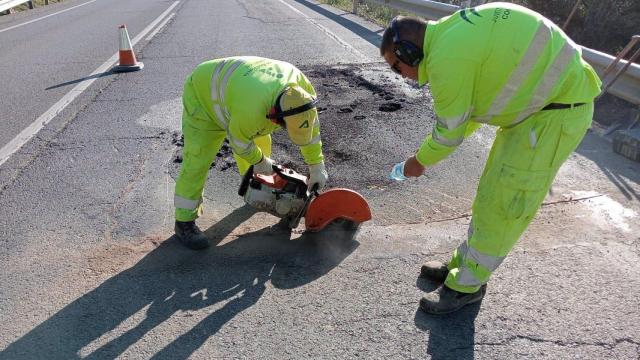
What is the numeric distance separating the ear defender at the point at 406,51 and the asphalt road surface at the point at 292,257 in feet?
4.51

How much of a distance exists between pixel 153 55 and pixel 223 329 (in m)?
7.66

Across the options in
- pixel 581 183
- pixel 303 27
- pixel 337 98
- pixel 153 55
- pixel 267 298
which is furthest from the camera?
pixel 303 27

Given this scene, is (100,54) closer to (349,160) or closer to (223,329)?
(349,160)

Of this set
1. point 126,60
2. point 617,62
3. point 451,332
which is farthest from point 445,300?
point 126,60

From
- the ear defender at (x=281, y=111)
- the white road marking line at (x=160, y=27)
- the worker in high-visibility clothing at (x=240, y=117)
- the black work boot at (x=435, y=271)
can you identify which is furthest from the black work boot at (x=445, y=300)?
the white road marking line at (x=160, y=27)

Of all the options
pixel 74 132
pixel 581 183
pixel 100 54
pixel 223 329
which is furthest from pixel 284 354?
pixel 100 54

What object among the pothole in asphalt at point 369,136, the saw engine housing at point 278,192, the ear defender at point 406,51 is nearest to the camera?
the ear defender at point 406,51

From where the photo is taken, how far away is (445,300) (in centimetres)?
275

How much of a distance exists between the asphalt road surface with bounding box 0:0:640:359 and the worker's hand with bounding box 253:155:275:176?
1.68ft

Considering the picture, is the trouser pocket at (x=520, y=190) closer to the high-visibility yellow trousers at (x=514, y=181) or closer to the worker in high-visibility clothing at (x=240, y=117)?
the high-visibility yellow trousers at (x=514, y=181)

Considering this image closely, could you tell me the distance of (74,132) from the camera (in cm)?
544

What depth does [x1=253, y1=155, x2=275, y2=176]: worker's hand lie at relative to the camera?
10.7 ft

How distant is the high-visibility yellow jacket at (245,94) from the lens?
9.43ft

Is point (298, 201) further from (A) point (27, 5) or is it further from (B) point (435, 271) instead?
(A) point (27, 5)
